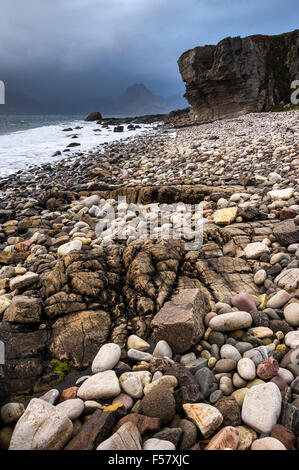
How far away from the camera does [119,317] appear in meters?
2.73

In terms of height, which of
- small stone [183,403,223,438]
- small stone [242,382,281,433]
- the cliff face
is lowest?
small stone [183,403,223,438]

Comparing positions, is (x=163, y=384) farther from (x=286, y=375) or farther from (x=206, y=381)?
(x=286, y=375)

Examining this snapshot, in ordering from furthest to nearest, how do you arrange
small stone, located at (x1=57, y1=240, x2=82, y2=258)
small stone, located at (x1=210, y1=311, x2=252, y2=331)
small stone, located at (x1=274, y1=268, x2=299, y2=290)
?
small stone, located at (x1=57, y1=240, x2=82, y2=258)
small stone, located at (x1=274, y1=268, x2=299, y2=290)
small stone, located at (x1=210, y1=311, x2=252, y2=331)

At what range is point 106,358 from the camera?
87.4 inches

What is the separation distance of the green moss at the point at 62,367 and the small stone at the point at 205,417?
1.01 metres

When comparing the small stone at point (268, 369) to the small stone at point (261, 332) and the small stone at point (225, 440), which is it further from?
the small stone at point (225, 440)

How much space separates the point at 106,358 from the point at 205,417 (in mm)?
A: 871

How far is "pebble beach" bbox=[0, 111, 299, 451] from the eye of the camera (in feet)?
5.46

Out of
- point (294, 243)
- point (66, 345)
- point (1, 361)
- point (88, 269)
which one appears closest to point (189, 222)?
point (294, 243)

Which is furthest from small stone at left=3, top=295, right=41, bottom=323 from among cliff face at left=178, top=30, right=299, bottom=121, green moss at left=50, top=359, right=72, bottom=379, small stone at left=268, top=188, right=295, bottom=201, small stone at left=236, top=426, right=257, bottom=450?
cliff face at left=178, top=30, right=299, bottom=121

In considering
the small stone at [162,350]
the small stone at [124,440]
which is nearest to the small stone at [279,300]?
the small stone at [162,350]

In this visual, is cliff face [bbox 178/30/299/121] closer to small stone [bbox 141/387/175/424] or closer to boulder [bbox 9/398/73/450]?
small stone [bbox 141/387/175/424]

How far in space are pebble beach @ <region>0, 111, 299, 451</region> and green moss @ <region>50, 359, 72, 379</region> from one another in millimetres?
11

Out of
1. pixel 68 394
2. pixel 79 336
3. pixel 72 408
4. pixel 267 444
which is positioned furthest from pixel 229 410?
pixel 79 336
